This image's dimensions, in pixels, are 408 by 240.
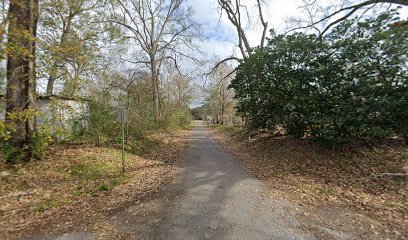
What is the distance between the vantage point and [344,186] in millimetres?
5891

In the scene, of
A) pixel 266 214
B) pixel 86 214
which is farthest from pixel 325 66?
pixel 86 214

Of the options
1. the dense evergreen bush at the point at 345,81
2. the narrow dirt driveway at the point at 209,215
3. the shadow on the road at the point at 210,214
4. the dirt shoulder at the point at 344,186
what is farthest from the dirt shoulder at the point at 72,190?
the dense evergreen bush at the point at 345,81

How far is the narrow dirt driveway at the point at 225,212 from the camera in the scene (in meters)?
3.64

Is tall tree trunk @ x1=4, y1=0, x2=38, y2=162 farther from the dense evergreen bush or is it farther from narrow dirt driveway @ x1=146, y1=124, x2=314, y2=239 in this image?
the dense evergreen bush

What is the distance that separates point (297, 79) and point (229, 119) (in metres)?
28.6

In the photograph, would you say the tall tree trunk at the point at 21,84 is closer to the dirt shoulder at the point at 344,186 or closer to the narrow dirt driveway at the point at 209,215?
the narrow dirt driveway at the point at 209,215

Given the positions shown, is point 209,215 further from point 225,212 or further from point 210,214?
point 225,212

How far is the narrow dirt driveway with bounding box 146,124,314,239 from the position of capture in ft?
12.0

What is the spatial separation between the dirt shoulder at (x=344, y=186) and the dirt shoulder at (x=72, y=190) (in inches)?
141

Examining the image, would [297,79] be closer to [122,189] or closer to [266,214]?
[266,214]

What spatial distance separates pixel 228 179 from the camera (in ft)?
22.0

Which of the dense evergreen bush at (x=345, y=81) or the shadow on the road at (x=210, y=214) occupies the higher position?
the dense evergreen bush at (x=345, y=81)

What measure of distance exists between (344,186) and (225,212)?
3690mm

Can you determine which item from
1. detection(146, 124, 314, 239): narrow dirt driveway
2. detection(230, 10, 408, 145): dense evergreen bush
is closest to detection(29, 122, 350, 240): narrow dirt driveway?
detection(146, 124, 314, 239): narrow dirt driveway
